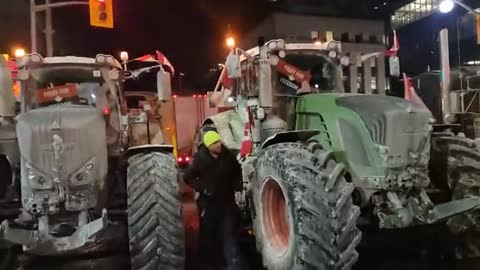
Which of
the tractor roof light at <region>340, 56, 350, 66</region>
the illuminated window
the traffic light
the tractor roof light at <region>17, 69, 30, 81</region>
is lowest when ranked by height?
the tractor roof light at <region>17, 69, 30, 81</region>

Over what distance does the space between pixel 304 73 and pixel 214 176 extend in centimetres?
181

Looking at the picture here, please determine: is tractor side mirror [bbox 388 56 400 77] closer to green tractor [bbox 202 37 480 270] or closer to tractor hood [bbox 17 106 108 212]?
green tractor [bbox 202 37 480 270]

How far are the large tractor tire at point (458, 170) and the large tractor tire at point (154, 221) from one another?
3.03 meters

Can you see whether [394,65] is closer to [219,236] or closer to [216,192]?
[216,192]

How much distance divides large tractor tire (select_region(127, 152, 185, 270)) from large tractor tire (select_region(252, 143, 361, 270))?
0.98 metres

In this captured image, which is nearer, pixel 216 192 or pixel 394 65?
pixel 216 192

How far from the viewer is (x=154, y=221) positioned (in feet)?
19.6

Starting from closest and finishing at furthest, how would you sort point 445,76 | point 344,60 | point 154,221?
point 154,221 → point 344,60 → point 445,76

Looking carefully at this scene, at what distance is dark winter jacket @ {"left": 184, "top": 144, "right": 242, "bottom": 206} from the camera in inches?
289

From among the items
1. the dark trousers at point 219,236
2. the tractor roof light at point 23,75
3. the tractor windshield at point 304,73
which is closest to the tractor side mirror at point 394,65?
the tractor windshield at point 304,73

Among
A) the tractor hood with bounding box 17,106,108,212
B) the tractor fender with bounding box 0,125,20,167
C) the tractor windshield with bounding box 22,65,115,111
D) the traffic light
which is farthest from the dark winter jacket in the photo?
the traffic light

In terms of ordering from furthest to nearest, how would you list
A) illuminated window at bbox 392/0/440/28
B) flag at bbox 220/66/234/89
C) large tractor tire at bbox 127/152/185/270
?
illuminated window at bbox 392/0/440/28 → flag at bbox 220/66/234/89 → large tractor tire at bbox 127/152/185/270

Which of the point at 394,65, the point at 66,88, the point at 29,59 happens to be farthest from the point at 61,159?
the point at 394,65

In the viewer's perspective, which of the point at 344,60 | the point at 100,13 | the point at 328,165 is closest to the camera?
the point at 328,165
